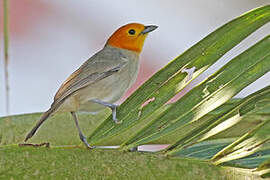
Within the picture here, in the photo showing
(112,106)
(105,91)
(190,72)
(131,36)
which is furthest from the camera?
(131,36)

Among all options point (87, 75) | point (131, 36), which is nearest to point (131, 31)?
point (131, 36)

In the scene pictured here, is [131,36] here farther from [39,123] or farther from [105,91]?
[39,123]

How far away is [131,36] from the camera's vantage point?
3.05 feet

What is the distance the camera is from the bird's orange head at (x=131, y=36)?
92cm

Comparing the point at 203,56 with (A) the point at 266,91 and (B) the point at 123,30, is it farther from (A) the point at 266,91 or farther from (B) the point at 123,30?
(B) the point at 123,30

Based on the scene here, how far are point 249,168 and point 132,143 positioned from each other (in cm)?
11

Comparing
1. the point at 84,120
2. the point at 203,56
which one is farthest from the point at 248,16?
the point at 84,120

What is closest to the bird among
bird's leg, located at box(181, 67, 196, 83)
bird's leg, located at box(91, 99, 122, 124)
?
bird's leg, located at box(91, 99, 122, 124)

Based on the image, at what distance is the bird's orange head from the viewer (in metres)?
0.92

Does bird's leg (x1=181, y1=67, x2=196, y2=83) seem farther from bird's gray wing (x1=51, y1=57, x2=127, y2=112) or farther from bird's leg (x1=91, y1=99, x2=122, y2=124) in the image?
bird's gray wing (x1=51, y1=57, x2=127, y2=112)

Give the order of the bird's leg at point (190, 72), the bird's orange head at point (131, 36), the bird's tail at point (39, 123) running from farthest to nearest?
the bird's orange head at point (131, 36) → the bird's tail at point (39, 123) → the bird's leg at point (190, 72)

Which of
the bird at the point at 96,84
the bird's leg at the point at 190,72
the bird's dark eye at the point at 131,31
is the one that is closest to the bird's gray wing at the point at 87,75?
the bird at the point at 96,84

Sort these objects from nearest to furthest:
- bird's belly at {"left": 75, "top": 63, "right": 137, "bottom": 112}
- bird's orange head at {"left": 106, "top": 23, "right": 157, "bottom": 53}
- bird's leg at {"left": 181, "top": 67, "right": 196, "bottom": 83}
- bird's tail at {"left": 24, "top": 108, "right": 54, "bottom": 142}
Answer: bird's leg at {"left": 181, "top": 67, "right": 196, "bottom": 83}
bird's tail at {"left": 24, "top": 108, "right": 54, "bottom": 142}
bird's belly at {"left": 75, "top": 63, "right": 137, "bottom": 112}
bird's orange head at {"left": 106, "top": 23, "right": 157, "bottom": 53}

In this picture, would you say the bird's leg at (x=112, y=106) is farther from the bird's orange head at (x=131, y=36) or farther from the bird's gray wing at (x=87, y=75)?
the bird's orange head at (x=131, y=36)
